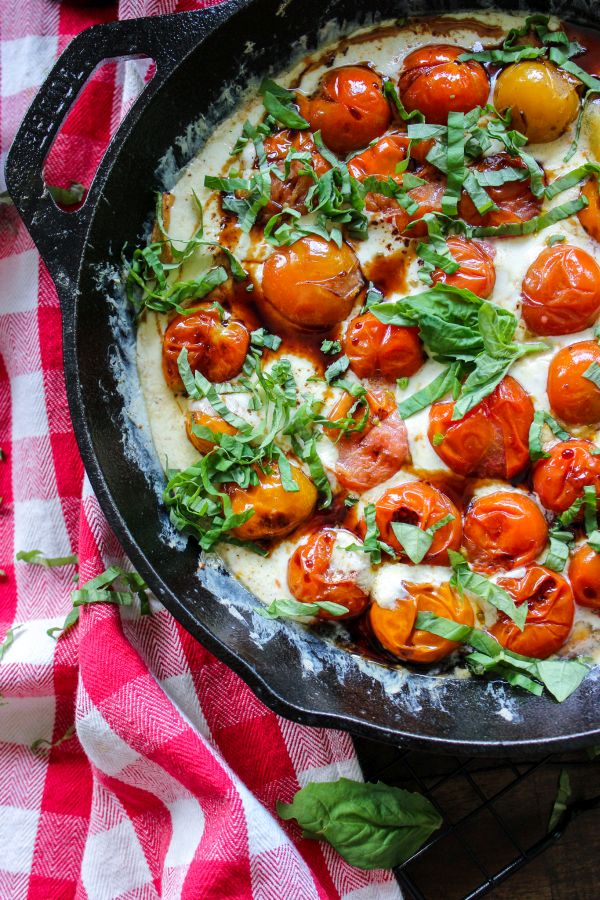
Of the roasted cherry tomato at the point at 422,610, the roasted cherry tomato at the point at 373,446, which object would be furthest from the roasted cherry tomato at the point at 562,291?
the roasted cherry tomato at the point at 422,610

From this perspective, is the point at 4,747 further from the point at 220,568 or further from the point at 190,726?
the point at 220,568

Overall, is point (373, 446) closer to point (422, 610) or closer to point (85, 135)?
point (422, 610)

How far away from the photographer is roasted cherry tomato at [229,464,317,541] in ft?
8.45

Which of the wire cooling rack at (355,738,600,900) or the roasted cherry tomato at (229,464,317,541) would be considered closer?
the roasted cherry tomato at (229,464,317,541)

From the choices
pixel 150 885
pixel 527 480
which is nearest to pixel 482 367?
pixel 527 480

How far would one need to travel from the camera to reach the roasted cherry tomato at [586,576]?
2543 mm

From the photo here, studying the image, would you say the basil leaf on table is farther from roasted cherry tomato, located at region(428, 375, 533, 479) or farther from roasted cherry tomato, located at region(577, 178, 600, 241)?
roasted cherry tomato, located at region(577, 178, 600, 241)

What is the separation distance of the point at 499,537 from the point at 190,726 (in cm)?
110

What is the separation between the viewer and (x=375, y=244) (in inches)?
109

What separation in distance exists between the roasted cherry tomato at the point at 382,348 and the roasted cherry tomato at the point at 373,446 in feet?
0.26

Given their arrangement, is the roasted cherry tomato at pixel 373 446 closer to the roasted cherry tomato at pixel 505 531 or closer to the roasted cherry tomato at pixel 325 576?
the roasted cherry tomato at pixel 325 576

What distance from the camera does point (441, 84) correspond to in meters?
2.74

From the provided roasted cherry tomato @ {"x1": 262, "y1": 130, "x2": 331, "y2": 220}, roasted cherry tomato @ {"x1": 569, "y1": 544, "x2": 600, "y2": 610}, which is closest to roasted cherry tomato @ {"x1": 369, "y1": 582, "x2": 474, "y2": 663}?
roasted cherry tomato @ {"x1": 569, "y1": 544, "x2": 600, "y2": 610}

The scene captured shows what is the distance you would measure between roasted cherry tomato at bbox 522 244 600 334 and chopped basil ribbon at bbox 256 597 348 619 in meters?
1.03
